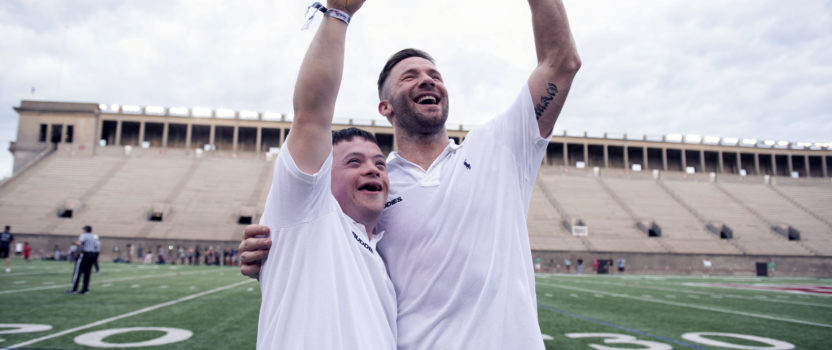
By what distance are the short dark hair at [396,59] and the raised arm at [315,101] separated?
82 cm

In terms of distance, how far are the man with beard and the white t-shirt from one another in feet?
0.41

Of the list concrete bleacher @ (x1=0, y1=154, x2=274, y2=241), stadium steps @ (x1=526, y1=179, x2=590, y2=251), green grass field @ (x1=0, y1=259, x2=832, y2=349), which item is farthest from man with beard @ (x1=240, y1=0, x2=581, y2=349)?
concrete bleacher @ (x1=0, y1=154, x2=274, y2=241)

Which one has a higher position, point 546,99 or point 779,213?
point 779,213

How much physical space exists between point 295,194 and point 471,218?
0.69 metres

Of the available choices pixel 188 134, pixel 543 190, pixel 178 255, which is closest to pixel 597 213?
pixel 543 190

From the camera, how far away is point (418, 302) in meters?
1.82

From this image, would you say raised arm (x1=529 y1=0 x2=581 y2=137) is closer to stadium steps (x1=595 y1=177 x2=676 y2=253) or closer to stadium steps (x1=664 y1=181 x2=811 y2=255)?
stadium steps (x1=595 y1=177 x2=676 y2=253)

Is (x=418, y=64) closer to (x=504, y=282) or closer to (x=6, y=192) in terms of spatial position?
(x=504, y=282)

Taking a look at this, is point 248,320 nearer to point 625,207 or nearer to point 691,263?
point 691,263

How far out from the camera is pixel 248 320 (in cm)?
765

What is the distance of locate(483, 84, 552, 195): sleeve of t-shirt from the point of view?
6.49 feet

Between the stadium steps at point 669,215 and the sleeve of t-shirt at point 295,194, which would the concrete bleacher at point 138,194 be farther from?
the sleeve of t-shirt at point 295,194

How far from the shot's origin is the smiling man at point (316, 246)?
147 cm

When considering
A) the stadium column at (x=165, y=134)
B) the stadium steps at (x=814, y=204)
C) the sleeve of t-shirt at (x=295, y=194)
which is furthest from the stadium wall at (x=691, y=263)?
the stadium column at (x=165, y=134)
